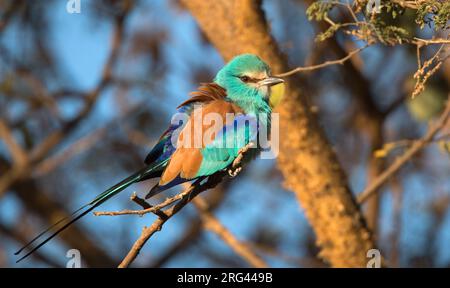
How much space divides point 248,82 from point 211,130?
45 cm

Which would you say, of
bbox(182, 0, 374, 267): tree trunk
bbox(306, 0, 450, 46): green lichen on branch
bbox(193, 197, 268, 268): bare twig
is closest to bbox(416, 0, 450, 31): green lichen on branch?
bbox(306, 0, 450, 46): green lichen on branch

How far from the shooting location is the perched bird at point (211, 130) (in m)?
3.46

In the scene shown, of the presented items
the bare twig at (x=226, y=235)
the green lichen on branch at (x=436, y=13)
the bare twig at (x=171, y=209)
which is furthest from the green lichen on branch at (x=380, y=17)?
the bare twig at (x=226, y=235)

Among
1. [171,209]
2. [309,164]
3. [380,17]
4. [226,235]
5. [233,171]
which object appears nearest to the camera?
[171,209]

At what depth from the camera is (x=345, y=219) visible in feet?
15.5

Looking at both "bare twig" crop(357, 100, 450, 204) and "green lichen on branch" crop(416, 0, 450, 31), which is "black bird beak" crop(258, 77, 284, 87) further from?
"green lichen on branch" crop(416, 0, 450, 31)

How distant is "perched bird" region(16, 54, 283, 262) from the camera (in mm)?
3461

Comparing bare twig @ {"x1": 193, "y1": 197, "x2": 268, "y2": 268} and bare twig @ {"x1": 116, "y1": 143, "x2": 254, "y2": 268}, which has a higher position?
bare twig @ {"x1": 193, "y1": 197, "x2": 268, "y2": 268}

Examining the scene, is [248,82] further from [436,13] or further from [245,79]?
[436,13]

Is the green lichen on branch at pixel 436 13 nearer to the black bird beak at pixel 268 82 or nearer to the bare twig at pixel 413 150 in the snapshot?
the black bird beak at pixel 268 82

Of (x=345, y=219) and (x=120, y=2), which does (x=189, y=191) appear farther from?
(x=120, y=2)

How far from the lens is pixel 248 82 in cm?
397

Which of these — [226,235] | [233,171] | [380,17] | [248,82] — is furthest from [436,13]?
[226,235]
